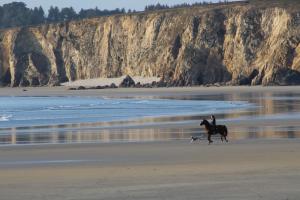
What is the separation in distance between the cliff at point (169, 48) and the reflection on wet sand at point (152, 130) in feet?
151

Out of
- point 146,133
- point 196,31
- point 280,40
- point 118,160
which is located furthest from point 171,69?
point 118,160

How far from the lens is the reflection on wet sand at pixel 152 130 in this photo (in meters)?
19.9

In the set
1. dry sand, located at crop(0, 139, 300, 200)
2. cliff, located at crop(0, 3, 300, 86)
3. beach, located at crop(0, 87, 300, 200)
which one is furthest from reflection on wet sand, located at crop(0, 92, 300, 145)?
cliff, located at crop(0, 3, 300, 86)

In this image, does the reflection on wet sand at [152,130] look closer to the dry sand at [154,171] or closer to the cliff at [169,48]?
the dry sand at [154,171]

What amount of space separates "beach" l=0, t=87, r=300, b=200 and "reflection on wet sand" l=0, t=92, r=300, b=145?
0.33 m

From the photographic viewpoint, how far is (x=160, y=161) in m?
14.2

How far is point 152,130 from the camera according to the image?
2269 cm

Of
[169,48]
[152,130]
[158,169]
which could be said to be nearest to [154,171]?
[158,169]

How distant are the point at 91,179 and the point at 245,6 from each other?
80101 mm

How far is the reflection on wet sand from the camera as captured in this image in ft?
65.4

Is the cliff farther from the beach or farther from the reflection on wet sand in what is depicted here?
the beach

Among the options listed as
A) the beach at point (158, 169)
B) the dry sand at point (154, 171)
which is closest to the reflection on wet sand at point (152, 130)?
the beach at point (158, 169)

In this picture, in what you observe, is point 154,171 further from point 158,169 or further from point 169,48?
point 169,48

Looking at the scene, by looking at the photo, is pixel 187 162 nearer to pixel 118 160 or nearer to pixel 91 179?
pixel 118 160
